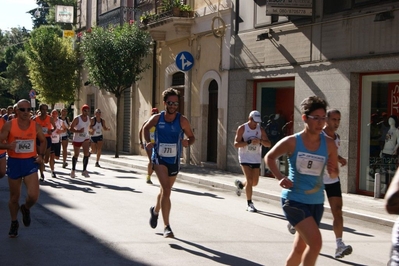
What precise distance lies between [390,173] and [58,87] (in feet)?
78.0

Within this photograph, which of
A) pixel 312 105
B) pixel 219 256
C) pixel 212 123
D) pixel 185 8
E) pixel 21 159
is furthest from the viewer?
pixel 185 8

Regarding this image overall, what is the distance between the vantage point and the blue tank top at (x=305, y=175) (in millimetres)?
5621

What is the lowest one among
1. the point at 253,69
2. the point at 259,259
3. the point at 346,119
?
the point at 259,259

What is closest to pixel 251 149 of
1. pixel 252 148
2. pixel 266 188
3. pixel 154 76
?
pixel 252 148

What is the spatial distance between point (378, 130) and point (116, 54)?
13.0m

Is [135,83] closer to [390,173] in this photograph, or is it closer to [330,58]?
[330,58]

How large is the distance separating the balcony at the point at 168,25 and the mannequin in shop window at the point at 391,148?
9.74 metres

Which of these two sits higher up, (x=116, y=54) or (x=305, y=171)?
(x=116, y=54)

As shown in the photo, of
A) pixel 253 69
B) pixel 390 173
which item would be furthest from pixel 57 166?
pixel 390 173

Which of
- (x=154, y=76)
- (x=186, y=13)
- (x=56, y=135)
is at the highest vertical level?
(x=186, y=13)

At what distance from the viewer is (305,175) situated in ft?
18.6

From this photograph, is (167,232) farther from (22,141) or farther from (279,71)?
(279,71)

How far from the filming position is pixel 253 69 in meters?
18.6

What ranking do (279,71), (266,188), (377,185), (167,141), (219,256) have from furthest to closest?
1. (279,71)
2. (266,188)
3. (377,185)
4. (167,141)
5. (219,256)
